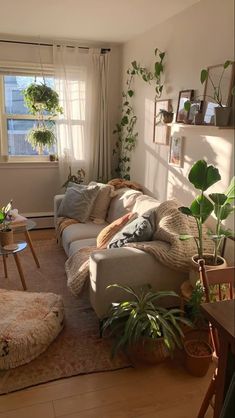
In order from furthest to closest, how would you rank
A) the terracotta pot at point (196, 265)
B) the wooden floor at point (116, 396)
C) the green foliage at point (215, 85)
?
the green foliage at point (215, 85) < the terracotta pot at point (196, 265) < the wooden floor at point (116, 396)

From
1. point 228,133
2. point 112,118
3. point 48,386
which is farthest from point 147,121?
point 48,386

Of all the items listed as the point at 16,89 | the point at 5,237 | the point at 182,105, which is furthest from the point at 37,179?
the point at 182,105

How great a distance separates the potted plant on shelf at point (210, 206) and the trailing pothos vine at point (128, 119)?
1.37 meters

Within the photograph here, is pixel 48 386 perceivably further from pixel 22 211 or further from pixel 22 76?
pixel 22 76

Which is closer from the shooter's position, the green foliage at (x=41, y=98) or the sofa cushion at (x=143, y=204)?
the sofa cushion at (x=143, y=204)

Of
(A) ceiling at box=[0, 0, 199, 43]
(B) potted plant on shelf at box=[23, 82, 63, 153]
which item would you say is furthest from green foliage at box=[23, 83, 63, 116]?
(A) ceiling at box=[0, 0, 199, 43]

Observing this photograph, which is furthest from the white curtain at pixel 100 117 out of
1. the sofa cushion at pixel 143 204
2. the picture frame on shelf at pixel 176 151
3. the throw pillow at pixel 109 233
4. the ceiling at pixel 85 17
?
the throw pillow at pixel 109 233

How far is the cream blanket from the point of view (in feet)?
→ 7.04

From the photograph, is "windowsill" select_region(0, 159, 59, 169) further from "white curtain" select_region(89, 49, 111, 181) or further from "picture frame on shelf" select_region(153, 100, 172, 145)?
"picture frame on shelf" select_region(153, 100, 172, 145)

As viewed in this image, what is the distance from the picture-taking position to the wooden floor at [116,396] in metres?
1.64

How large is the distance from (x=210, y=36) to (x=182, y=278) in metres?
1.61

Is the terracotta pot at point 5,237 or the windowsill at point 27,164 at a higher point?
the windowsill at point 27,164

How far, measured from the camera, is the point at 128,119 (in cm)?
399

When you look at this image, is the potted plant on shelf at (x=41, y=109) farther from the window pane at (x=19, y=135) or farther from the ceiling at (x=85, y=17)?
the ceiling at (x=85, y=17)
